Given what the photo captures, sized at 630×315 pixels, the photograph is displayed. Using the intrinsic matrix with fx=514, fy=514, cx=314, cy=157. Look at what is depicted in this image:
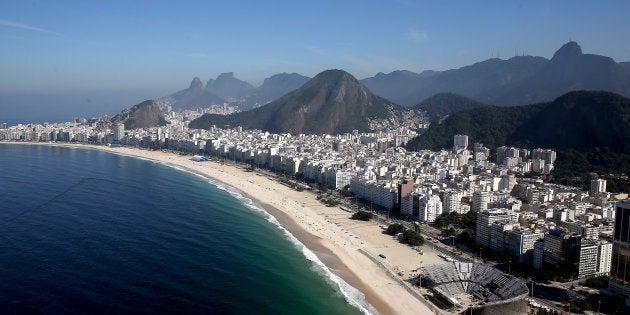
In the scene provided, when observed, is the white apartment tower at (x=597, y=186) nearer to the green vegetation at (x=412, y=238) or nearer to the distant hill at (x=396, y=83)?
the green vegetation at (x=412, y=238)

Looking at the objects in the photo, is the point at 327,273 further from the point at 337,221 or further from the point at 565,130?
the point at 565,130

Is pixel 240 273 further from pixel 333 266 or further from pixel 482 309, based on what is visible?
pixel 482 309

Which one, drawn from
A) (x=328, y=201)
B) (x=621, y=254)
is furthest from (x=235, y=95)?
(x=621, y=254)

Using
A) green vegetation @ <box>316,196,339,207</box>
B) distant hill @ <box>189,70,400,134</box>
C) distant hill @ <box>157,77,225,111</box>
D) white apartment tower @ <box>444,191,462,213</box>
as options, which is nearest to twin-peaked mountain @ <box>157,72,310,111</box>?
distant hill @ <box>157,77,225,111</box>

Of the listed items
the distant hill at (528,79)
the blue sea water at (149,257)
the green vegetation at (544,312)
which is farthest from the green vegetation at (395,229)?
the distant hill at (528,79)

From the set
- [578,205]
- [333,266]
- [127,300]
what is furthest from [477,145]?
[127,300]

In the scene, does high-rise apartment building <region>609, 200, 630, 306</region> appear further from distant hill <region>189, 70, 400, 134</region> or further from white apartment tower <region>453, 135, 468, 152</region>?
distant hill <region>189, 70, 400, 134</region>
